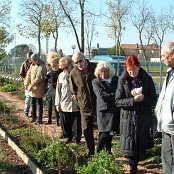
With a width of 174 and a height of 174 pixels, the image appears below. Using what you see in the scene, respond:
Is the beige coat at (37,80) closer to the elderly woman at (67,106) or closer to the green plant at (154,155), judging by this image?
the elderly woman at (67,106)

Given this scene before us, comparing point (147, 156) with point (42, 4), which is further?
point (42, 4)

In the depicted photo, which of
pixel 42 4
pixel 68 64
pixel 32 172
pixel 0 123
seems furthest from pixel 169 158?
pixel 42 4

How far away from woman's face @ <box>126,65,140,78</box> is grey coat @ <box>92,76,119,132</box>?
90 cm

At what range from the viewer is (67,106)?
7.41m

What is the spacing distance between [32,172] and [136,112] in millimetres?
1869

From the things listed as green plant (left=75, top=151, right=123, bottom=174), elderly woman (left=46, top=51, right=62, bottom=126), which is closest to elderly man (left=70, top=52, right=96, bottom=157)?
green plant (left=75, top=151, right=123, bottom=174)

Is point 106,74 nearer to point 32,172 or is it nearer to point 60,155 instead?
point 60,155

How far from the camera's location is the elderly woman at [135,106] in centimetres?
500

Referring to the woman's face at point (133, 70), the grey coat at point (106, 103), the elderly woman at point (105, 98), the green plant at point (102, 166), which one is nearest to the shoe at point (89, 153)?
the elderly woman at point (105, 98)

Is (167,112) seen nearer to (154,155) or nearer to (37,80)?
(154,155)

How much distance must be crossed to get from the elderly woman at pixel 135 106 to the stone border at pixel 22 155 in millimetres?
1298

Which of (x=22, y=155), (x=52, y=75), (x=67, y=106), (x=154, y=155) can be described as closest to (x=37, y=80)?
(x=52, y=75)

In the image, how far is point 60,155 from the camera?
5.60 m

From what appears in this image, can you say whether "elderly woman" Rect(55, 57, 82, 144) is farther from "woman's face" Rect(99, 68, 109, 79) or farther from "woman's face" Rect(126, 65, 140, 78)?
"woman's face" Rect(126, 65, 140, 78)
